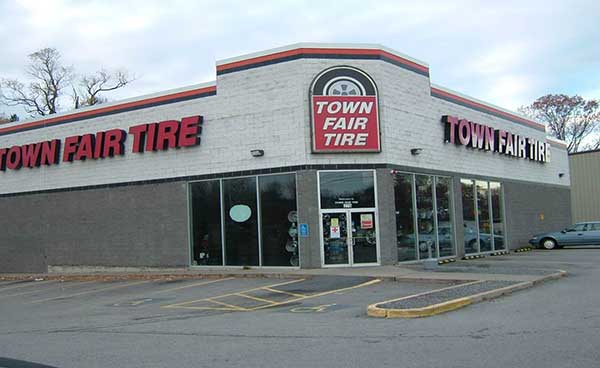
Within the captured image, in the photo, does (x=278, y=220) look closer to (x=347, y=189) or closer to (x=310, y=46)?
(x=347, y=189)

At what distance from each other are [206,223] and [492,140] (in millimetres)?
13472

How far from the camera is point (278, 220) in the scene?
2164cm

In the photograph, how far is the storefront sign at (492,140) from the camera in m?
25.5

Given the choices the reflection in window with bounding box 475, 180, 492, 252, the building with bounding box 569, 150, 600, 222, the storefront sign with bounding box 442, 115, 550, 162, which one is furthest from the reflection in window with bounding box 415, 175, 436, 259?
the building with bounding box 569, 150, 600, 222

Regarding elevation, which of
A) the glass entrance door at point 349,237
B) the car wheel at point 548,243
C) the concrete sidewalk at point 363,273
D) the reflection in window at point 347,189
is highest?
the reflection in window at point 347,189

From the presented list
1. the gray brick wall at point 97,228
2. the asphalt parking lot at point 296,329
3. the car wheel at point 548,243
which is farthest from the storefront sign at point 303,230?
the car wheel at point 548,243

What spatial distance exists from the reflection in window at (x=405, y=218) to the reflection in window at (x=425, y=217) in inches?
19.7

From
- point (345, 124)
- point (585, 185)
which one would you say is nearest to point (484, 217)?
point (345, 124)

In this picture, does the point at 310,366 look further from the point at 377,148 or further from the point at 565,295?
the point at 377,148

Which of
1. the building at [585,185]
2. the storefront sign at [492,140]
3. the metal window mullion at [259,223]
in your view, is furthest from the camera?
the building at [585,185]

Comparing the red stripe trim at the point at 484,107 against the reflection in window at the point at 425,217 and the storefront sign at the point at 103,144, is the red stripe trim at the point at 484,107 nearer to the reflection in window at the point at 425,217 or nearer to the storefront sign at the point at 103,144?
the reflection in window at the point at 425,217

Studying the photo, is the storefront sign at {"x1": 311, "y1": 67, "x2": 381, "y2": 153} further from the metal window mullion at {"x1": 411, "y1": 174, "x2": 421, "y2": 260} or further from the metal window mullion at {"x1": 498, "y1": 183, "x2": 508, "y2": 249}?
the metal window mullion at {"x1": 498, "y1": 183, "x2": 508, "y2": 249}

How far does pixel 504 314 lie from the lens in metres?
11.2

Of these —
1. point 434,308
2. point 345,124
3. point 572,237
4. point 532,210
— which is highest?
point 345,124
